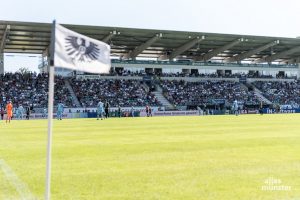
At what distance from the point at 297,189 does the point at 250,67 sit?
70531 millimetres

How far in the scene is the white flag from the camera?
21.4ft

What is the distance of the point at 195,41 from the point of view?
64188 mm

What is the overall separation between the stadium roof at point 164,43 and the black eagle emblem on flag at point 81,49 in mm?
48131

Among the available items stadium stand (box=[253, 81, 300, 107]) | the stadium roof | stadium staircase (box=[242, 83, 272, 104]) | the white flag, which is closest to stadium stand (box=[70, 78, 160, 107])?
the stadium roof

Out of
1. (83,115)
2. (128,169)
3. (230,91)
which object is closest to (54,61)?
(128,169)

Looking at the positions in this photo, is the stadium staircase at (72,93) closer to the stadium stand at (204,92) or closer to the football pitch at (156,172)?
the stadium stand at (204,92)

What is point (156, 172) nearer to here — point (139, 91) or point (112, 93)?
point (112, 93)

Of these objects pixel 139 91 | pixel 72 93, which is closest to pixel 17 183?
pixel 72 93

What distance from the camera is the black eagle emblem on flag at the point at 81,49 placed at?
266 inches

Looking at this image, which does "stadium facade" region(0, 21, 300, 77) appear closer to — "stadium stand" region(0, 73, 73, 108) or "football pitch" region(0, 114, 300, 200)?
"stadium stand" region(0, 73, 73, 108)

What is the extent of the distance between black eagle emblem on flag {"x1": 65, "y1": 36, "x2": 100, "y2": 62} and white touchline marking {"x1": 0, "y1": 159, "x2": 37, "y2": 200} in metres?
2.46

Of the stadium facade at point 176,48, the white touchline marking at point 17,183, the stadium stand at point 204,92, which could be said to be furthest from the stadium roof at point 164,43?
the white touchline marking at point 17,183

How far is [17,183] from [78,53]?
3.21m

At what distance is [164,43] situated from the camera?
214 ft
